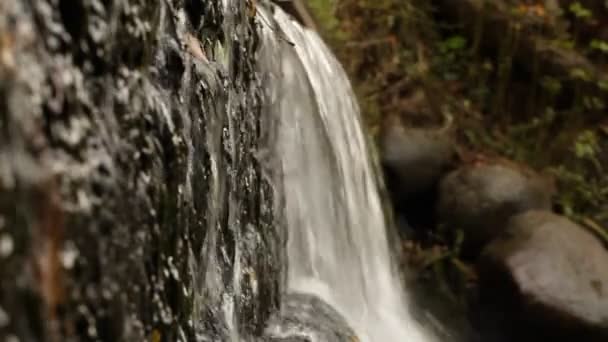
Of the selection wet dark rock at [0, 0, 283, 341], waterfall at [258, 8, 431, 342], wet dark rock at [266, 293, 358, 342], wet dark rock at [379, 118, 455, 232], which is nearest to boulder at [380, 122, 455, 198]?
wet dark rock at [379, 118, 455, 232]

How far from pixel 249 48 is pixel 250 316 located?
0.76 meters

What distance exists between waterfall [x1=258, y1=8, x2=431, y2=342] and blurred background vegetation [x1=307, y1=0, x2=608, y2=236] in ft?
4.03

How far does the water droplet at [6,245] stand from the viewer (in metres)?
0.76

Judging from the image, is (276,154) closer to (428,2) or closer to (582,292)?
(582,292)

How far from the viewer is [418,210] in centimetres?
468

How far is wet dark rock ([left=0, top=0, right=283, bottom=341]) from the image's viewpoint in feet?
2.59

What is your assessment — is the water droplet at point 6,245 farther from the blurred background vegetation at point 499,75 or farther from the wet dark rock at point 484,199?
the blurred background vegetation at point 499,75

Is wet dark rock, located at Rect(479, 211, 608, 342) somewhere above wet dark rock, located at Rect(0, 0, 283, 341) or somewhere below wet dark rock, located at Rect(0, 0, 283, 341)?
below

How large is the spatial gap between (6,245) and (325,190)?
93.7 inches

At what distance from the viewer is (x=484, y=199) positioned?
4.38m

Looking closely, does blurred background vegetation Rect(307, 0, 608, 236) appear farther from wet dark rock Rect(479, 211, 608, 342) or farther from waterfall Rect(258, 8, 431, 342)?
waterfall Rect(258, 8, 431, 342)

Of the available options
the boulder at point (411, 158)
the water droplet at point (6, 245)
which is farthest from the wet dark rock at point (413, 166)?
the water droplet at point (6, 245)

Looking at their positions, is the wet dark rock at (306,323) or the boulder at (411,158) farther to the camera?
the boulder at (411,158)

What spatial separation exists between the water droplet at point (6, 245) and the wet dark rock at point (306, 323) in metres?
1.33
